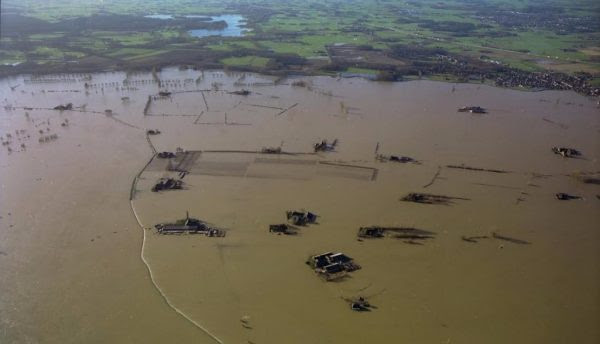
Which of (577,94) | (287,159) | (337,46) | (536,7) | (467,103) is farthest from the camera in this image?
(536,7)

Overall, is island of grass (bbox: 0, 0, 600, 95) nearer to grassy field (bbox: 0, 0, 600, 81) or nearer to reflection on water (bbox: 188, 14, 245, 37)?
grassy field (bbox: 0, 0, 600, 81)

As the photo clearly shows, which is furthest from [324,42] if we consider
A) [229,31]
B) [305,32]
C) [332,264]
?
[332,264]

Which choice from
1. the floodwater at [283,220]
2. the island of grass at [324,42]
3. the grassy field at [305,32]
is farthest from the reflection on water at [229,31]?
the floodwater at [283,220]

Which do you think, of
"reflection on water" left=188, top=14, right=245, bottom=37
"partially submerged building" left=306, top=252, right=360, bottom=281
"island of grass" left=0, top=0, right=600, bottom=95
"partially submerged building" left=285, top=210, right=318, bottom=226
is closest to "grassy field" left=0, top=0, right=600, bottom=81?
"island of grass" left=0, top=0, right=600, bottom=95

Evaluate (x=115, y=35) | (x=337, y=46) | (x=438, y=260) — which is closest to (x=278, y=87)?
(x=337, y=46)

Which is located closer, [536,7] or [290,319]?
[290,319]

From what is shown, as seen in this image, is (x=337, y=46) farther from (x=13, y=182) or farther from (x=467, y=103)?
(x=13, y=182)
